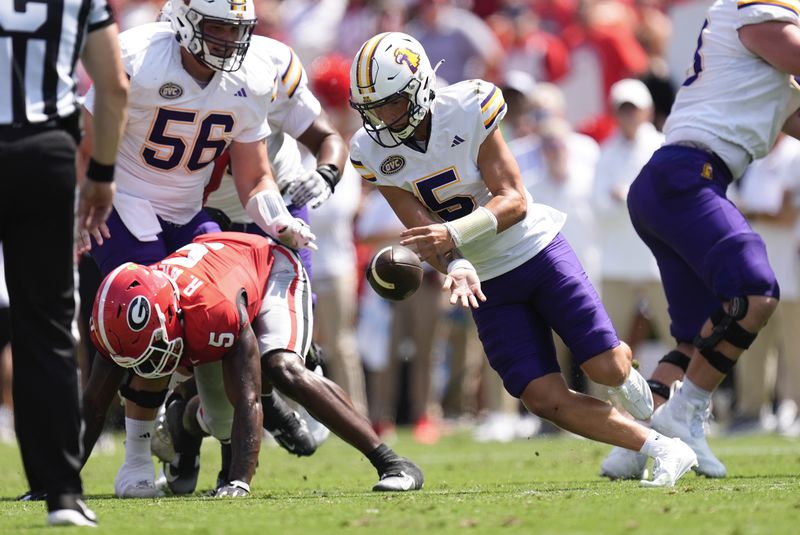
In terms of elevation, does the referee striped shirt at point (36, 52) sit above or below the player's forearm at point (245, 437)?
above

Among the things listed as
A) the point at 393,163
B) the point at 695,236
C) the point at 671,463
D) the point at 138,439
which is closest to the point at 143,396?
the point at 138,439

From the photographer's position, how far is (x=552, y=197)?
1027 centimetres

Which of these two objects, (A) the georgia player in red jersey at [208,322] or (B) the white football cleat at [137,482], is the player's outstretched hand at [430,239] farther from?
(B) the white football cleat at [137,482]

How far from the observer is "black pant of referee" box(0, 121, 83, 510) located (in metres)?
4.35

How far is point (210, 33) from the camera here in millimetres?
5926

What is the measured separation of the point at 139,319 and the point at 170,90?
1192 mm

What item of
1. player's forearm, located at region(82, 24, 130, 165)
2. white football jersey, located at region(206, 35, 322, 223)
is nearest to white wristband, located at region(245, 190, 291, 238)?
white football jersey, located at region(206, 35, 322, 223)

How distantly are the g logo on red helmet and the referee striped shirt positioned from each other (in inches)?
48.1

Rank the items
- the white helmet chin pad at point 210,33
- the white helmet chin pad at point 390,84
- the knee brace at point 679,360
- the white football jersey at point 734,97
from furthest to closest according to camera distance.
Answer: the knee brace at point 679,360 → the white football jersey at point 734,97 → the white helmet chin pad at point 210,33 → the white helmet chin pad at point 390,84

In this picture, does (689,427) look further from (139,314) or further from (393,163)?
(139,314)

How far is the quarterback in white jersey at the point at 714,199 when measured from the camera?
6.04 metres

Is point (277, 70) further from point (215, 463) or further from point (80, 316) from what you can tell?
point (80, 316)

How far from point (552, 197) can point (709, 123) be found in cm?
394

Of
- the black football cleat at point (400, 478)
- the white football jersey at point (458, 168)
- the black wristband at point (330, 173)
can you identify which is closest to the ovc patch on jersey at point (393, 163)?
the white football jersey at point (458, 168)
